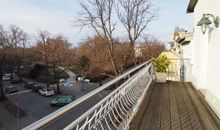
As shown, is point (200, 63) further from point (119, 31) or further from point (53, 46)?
point (53, 46)

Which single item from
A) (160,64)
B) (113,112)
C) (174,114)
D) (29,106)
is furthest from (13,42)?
(113,112)

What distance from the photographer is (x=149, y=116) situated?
14.8ft

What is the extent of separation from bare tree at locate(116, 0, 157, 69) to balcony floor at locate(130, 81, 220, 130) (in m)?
13.7

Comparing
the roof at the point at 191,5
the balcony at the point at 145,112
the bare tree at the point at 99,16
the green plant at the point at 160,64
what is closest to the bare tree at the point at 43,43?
the bare tree at the point at 99,16

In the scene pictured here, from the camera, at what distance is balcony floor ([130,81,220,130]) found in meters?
4.00

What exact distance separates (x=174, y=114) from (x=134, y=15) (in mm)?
15967

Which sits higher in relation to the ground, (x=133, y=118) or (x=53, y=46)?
(x=53, y=46)

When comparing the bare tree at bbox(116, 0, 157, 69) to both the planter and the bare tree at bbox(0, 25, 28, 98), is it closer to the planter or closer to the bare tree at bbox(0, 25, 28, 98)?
the planter

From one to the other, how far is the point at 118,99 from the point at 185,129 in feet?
3.95

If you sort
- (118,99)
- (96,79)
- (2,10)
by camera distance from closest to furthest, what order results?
(118,99)
(2,10)
(96,79)

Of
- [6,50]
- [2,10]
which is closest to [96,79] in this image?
[6,50]

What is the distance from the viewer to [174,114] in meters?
4.71

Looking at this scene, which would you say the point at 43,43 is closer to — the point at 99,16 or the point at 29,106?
the point at 29,106

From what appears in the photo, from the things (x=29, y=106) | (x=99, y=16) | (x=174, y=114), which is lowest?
(x=29, y=106)
